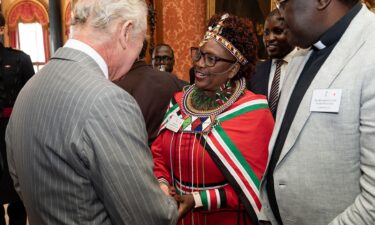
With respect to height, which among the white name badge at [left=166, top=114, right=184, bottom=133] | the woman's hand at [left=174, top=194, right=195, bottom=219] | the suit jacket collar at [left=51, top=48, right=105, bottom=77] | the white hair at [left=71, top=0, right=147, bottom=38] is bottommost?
the woman's hand at [left=174, top=194, right=195, bottom=219]

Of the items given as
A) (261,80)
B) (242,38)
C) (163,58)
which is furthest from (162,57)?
(242,38)

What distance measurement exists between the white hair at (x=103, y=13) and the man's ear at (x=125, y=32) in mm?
15

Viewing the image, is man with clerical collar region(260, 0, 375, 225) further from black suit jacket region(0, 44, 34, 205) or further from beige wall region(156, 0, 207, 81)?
beige wall region(156, 0, 207, 81)

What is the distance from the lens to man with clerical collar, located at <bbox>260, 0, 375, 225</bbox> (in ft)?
3.58

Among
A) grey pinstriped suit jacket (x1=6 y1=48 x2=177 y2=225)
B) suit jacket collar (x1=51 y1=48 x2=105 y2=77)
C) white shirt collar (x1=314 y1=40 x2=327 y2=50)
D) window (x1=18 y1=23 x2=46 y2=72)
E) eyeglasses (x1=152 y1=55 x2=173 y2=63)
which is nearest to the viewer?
grey pinstriped suit jacket (x1=6 y1=48 x2=177 y2=225)

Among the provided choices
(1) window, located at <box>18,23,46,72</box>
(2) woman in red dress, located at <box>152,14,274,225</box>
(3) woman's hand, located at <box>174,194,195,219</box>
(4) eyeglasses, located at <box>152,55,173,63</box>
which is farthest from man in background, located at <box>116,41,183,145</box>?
(1) window, located at <box>18,23,46,72</box>

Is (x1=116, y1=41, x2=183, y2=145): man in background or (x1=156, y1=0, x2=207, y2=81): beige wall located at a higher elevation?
(x1=156, y1=0, x2=207, y2=81): beige wall

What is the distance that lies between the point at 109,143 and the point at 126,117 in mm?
89

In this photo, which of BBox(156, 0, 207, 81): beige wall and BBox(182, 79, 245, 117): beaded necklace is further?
BBox(156, 0, 207, 81): beige wall

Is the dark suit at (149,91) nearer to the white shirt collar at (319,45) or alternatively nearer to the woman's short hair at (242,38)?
the woman's short hair at (242,38)

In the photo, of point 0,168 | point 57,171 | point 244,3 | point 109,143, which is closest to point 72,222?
point 57,171

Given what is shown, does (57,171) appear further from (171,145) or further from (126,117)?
(171,145)

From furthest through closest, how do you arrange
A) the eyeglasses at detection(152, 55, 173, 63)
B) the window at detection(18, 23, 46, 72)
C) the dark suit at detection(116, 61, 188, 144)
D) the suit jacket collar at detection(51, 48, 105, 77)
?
1. the window at detection(18, 23, 46, 72)
2. the eyeglasses at detection(152, 55, 173, 63)
3. the dark suit at detection(116, 61, 188, 144)
4. the suit jacket collar at detection(51, 48, 105, 77)

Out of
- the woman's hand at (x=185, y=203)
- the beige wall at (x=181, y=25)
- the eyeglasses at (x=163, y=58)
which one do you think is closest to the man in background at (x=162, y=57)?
the eyeglasses at (x=163, y=58)
